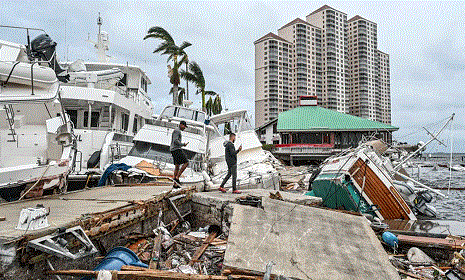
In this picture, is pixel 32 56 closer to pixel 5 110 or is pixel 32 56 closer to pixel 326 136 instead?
pixel 5 110

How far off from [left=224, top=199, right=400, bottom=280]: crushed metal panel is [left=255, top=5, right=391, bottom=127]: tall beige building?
69.7 meters

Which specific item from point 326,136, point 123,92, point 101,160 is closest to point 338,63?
point 326,136

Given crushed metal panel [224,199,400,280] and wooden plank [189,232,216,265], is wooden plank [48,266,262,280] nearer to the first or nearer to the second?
crushed metal panel [224,199,400,280]

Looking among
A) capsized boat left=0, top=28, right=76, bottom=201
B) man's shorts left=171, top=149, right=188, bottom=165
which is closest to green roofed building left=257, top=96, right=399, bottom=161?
man's shorts left=171, top=149, right=188, bottom=165

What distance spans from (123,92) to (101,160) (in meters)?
6.43

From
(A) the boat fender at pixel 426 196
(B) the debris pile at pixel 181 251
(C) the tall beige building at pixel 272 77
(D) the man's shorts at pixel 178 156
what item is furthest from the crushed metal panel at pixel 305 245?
(C) the tall beige building at pixel 272 77

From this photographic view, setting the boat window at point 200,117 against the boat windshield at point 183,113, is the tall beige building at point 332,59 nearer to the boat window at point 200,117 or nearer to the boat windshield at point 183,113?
the boat window at point 200,117

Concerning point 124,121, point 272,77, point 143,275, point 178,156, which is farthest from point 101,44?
point 272,77

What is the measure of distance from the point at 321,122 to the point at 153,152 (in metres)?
34.5

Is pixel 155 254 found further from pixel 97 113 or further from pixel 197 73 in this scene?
pixel 197 73

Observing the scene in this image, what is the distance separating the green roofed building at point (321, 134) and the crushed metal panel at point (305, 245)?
116ft

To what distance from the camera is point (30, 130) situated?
9.56 meters

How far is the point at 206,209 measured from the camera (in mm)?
7535

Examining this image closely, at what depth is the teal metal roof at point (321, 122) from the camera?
41.3 metres
